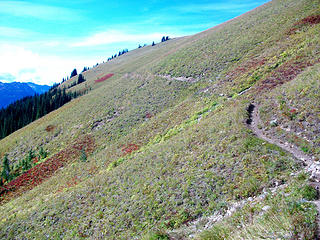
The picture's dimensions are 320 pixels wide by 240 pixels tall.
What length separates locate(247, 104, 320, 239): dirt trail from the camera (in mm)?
6566

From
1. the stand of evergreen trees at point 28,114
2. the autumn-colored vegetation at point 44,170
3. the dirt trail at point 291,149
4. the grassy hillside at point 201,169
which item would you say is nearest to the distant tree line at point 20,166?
the autumn-colored vegetation at point 44,170

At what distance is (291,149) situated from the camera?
941 centimetres

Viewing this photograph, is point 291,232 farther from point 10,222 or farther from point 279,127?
point 10,222

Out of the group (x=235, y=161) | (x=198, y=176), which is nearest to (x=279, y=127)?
(x=235, y=161)

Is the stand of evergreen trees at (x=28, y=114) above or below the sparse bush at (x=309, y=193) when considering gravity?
below

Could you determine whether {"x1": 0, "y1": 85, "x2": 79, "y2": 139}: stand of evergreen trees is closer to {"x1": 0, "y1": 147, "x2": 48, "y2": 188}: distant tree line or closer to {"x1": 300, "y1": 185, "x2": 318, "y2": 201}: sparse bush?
{"x1": 0, "y1": 147, "x2": 48, "y2": 188}: distant tree line

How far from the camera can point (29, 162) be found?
31953 mm

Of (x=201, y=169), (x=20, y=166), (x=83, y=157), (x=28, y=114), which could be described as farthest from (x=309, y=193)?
(x=28, y=114)

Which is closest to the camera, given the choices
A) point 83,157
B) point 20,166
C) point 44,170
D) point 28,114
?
point 83,157

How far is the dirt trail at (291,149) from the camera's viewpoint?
6566mm

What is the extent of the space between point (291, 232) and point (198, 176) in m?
6.57

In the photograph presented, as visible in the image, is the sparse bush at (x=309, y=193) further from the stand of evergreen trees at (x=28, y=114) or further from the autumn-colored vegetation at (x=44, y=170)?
the stand of evergreen trees at (x=28, y=114)

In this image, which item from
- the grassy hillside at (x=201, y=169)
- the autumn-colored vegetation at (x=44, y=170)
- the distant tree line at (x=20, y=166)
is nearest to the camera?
Answer: the grassy hillside at (x=201, y=169)

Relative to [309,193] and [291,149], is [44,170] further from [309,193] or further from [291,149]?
[309,193]
